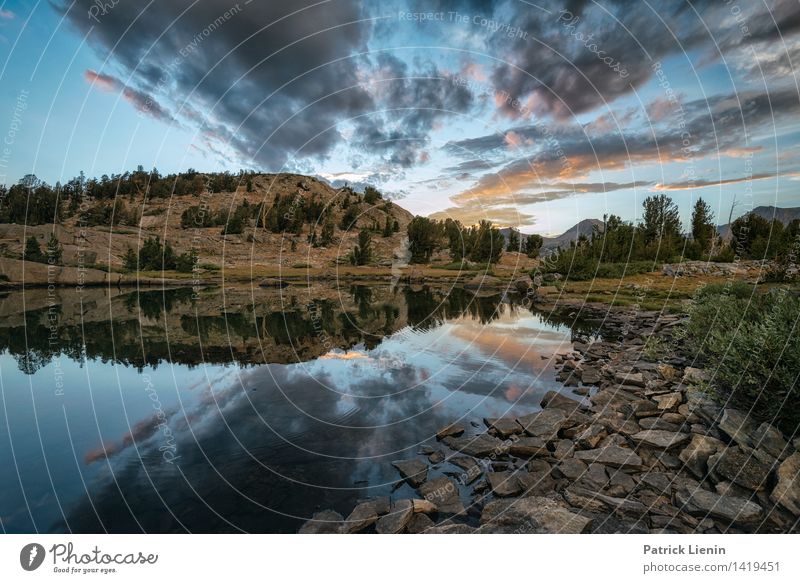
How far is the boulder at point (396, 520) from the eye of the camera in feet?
22.3

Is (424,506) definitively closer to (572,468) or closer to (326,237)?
(572,468)

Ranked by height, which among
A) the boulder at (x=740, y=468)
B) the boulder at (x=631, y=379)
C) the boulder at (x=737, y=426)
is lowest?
the boulder at (x=631, y=379)

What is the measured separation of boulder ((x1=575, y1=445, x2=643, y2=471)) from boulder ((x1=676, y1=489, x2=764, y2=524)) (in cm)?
128

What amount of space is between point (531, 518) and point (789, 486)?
4.27 metres

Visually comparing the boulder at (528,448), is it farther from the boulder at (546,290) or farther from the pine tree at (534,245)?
the pine tree at (534,245)

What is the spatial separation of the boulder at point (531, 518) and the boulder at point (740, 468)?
10.5ft

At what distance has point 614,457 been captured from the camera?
29.0ft

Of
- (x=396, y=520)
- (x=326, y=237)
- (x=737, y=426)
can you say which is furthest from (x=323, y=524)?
(x=326, y=237)

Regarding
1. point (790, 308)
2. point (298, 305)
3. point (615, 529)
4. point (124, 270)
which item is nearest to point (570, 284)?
point (298, 305)

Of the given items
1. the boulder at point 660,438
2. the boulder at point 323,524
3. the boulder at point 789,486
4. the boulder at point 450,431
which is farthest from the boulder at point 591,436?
the boulder at point 323,524

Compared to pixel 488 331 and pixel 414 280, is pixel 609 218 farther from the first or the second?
pixel 488 331

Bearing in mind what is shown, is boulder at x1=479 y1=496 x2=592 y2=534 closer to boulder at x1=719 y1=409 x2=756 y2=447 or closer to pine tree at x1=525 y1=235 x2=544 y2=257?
boulder at x1=719 y1=409 x2=756 y2=447

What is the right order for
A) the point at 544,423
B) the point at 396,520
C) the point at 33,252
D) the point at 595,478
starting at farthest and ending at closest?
the point at 33,252
the point at 544,423
the point at 595,478
the point at 396,520

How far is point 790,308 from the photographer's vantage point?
8.53 metres
